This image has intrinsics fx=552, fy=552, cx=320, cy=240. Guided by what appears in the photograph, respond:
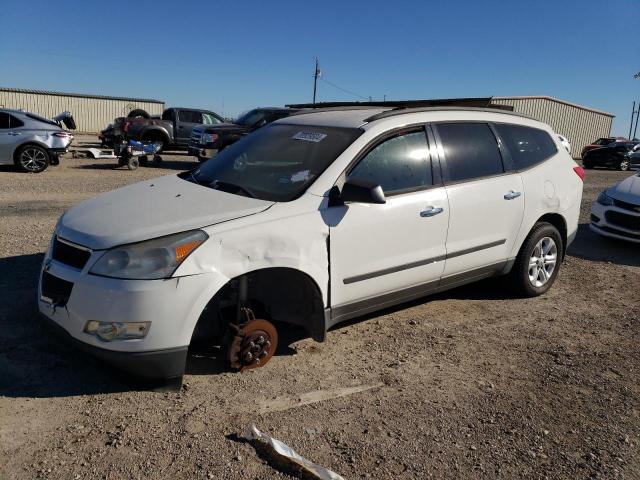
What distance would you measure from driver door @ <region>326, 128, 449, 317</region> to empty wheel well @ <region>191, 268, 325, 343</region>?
161 millimetres

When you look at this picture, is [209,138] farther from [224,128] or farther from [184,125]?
[184,125]

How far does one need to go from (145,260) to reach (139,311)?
0.28m

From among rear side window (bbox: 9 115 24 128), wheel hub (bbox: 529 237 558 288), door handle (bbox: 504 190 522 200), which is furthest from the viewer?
rear side window (bbox: 9 115 24 128)

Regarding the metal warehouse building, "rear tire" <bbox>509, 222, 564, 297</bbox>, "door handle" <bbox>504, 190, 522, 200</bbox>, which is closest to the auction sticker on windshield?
"door handle" <bbox>504, 190, 522, 200</bbox>

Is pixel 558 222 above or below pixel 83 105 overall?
below

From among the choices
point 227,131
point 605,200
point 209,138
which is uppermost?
point 227,131

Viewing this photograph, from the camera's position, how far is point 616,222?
25.8 feet

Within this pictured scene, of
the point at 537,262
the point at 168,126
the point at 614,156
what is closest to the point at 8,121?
the point at 168,126

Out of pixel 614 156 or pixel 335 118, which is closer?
pixel 335 118

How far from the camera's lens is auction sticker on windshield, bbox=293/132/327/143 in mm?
4154

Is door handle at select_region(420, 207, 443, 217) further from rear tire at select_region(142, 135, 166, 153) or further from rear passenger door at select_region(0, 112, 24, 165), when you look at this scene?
rear tire at select_region(142, 135, 166, 153)

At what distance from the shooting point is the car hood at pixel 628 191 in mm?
7684

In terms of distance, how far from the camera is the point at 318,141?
412 cm

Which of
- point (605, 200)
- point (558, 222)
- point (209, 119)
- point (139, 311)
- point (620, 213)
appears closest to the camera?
point (139, 311)
